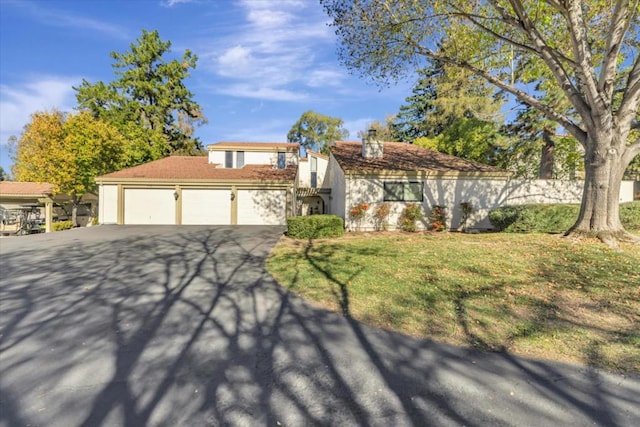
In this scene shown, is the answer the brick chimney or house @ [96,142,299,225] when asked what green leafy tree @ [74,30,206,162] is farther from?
the brick chimney

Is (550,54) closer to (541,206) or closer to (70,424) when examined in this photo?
(541,206)

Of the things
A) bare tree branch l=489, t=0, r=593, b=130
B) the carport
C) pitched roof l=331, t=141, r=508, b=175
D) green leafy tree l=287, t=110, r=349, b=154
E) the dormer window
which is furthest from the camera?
green leafy tree l=287, t=110, r=349, b=154

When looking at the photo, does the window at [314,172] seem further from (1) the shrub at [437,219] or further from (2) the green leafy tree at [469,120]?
(1) the shrub at [437,219]

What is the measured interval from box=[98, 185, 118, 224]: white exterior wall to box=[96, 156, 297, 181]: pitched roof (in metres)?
0.63

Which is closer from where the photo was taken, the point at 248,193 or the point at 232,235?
the point at 232,235

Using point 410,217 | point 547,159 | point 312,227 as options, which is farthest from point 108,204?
point 547,159

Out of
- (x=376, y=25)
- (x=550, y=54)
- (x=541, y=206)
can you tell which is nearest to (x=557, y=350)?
(x=550, y=54)

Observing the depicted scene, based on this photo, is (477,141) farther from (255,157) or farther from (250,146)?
(250,146)

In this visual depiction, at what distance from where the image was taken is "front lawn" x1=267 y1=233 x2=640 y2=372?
11.4 feet

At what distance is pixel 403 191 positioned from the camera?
540 inches

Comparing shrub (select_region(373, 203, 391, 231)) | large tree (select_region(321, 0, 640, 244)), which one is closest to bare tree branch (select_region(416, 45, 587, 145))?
large tree (select_region(321, 0, 640, 244))

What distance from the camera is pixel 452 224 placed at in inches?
546

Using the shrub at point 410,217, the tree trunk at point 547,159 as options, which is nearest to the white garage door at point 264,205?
the shrub at point 410,217

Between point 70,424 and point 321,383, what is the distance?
1.91 meters
